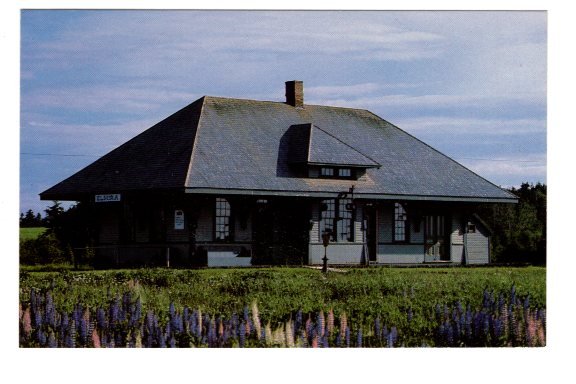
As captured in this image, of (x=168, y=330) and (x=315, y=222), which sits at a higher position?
(x=315, y=222)

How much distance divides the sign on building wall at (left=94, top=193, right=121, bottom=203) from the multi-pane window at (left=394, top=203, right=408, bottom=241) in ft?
32.7

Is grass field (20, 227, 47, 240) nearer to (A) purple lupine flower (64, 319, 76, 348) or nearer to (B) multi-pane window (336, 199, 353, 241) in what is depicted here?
(B) multi-pane window (336, 199, 353, 241)

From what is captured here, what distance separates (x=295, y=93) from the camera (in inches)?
1529

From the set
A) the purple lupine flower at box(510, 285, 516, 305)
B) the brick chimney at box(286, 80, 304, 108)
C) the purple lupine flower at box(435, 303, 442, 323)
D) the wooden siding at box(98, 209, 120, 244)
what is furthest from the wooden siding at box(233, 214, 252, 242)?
the purple lupine flower at box(435, 303, 442, 323)

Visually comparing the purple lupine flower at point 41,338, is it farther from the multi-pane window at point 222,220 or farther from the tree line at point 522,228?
the tree line at point 522,228

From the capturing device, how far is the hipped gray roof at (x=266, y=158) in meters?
32.7

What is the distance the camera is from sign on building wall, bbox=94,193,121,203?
109 ft

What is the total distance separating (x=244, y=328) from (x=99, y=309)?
2.74 m

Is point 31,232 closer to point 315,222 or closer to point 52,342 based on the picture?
point 315,222

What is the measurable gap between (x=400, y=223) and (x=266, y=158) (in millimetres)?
5739

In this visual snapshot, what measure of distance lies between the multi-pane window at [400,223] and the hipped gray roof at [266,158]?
3.32 feet

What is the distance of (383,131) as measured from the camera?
4038 centimetres

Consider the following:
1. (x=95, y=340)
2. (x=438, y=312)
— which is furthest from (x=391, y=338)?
(x=95, y=340)

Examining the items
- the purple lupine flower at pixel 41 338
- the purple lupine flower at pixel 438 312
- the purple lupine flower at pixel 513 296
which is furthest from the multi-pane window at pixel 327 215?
the purple lupine flower at pixel 41 338
